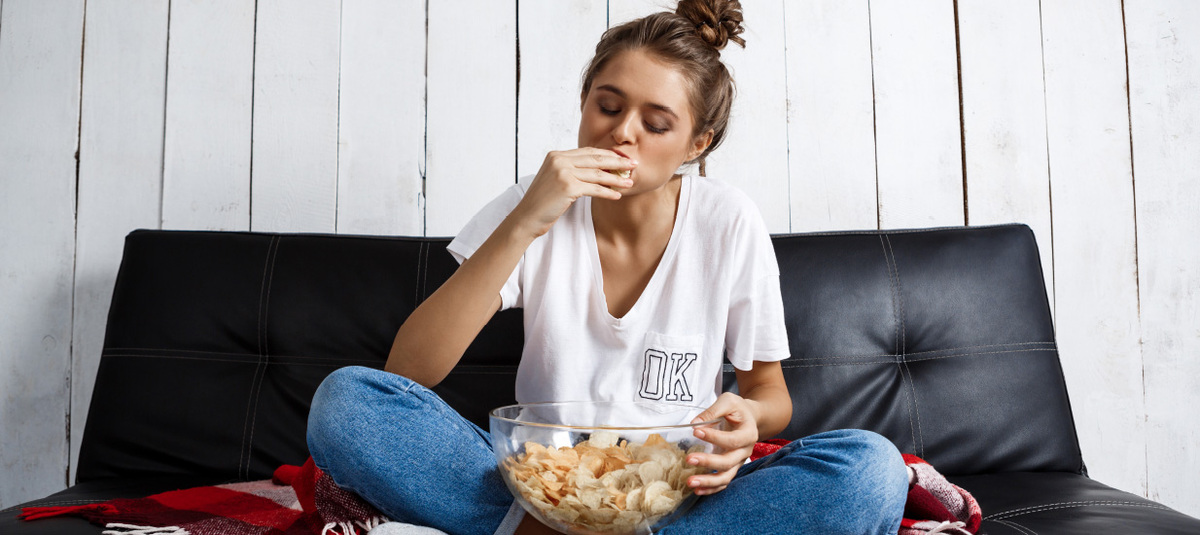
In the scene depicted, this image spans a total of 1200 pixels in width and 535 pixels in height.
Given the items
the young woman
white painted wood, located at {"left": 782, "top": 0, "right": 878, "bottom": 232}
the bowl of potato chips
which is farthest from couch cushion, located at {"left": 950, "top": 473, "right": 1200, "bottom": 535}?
white painted wood, located at {"left": 782, "top": 0, "right": 878, "bottom": 232}

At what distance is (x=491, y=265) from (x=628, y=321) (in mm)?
227

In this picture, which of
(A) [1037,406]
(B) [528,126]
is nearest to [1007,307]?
(A) [1037,406]

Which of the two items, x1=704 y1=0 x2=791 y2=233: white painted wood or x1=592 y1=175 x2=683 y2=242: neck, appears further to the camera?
x1=704 y1=0 x2=791 y2=233: white painted wood

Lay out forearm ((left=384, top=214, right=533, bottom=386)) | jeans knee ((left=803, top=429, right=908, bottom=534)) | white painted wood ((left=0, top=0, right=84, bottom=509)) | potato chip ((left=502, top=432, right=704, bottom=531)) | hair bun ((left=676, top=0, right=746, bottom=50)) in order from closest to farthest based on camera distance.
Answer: potato chip ((left=502, top=432, right=704, bottom=531)), jeans knee ((left=803, top=429, right=908, bottom=534)), forearm ((left=384, top=214, right=533, bottom=386)), hair bun ((left=676, top=0, right=746, bottom=50)), white painted wood ((left=0, top=0, right=84, bottom=509))

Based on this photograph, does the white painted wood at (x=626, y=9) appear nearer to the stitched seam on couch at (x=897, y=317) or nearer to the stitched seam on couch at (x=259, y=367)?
the stitched seam on couch at (x=897, y=317)

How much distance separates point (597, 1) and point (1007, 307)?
106cm

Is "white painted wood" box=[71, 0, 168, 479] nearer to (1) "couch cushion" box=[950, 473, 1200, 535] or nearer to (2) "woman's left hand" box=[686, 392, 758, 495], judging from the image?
(2) "woman's left hand" box=[686, 392, 758, 495]

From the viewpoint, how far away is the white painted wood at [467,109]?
1695 millimetres

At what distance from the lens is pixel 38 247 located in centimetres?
169

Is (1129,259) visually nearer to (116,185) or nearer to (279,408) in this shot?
→ (279,408)

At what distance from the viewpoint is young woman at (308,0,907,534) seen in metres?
0.87

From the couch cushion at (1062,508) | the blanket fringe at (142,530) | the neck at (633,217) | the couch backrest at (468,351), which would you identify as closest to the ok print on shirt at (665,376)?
the neck at (633,217)

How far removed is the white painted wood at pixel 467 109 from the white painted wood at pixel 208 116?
414 millimetres

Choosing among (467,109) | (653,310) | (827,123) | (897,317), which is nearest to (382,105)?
(467,109)
